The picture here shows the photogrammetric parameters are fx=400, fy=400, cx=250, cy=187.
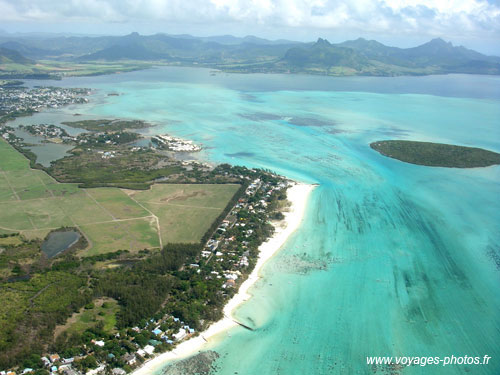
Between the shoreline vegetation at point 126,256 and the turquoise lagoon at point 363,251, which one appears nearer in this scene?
the shoreline vegetation at point 126,256

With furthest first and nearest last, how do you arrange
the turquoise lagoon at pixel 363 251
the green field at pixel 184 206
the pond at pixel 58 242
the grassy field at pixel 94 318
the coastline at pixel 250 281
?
1. the green field at pixel 184 206
2. the pond at pixel 58 242
3. the grassy field at pixel 94 318
4. the turquoise lagoon at pixel 363 251
5. the coastline at pixel 250 281

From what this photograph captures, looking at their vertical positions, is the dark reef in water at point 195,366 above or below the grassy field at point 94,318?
below

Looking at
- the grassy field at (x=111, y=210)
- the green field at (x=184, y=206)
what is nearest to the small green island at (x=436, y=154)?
the green field at (x=184, y=206)

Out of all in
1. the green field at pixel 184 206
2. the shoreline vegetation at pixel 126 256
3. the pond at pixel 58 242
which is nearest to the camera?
the shoreline vegetation at pixel 126 256

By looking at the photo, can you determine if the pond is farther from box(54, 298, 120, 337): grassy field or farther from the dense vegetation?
box(54, 298, 120, 337): grassy field

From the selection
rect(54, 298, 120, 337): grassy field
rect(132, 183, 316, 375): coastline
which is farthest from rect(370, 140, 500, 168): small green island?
rect(54, 298, 120, 337): grassy field

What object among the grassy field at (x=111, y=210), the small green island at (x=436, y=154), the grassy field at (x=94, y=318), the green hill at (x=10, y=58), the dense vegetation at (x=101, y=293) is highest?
the green hill at (x=10, y=58)

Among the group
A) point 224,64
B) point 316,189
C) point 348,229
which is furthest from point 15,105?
point 224,64

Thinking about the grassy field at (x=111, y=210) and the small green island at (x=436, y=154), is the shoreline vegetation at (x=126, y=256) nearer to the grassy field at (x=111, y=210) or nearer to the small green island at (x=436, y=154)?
the grassy field at (x=111, y=210)
